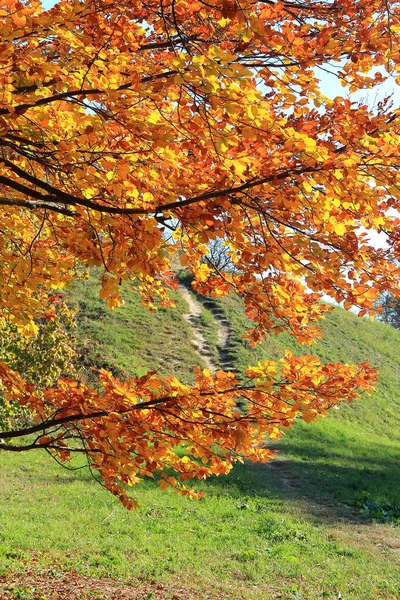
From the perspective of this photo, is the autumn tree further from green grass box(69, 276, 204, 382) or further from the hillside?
green grass box(69, 276, 204, 382)

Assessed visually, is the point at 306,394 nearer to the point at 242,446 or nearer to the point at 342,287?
the point at 242,446

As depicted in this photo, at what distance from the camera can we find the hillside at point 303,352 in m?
13.7

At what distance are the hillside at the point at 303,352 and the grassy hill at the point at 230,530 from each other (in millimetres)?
96

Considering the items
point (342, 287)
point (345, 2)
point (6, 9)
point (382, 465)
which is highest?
point (345, 2)

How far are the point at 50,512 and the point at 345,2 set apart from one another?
28.8 ft

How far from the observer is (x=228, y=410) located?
363cm

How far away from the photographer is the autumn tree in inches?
103

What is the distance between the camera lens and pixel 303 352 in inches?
1037

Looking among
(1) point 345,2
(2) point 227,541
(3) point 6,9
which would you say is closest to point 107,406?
(3) point 6,9

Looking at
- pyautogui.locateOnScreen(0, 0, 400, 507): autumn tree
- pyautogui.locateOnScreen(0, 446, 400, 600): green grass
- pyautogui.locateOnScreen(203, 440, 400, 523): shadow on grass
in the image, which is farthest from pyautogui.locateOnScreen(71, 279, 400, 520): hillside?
pyautogui.locateOnScreen(0, 0, 400, 507): autumn tree

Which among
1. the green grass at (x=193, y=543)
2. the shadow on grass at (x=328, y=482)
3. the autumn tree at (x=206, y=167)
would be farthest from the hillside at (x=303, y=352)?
the autumn tree at (x=206, y=167)

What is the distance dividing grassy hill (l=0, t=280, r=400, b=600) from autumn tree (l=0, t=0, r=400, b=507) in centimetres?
370

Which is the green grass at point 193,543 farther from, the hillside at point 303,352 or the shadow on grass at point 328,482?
the hillside at point 303,352

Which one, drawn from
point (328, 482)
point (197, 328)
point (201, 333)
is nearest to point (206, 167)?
point (328, 482)
